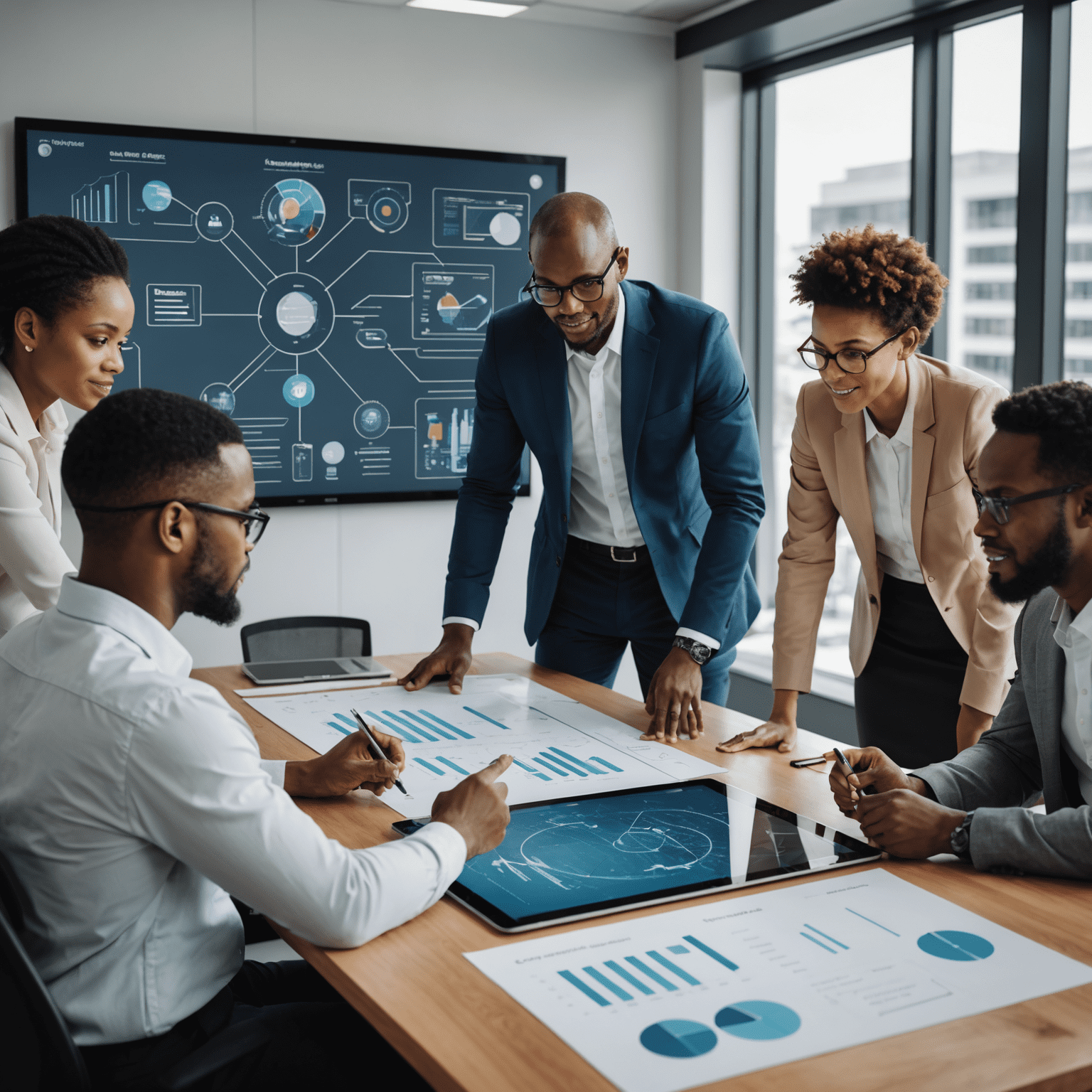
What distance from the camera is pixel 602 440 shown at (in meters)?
2.70

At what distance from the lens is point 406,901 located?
141 centimetres

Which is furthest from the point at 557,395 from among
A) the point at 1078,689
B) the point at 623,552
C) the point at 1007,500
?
the point at 1078,689

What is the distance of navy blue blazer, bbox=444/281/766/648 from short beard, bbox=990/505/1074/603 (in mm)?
825

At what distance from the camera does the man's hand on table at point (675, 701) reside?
2207 mm

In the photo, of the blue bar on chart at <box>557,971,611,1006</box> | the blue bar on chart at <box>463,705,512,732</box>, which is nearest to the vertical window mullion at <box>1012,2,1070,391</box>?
the blue bar on chart at <box>463,705,512,732</box>

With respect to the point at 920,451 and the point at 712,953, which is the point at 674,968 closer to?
the point at 712,953

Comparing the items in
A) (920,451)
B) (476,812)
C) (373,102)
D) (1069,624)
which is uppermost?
(373,102)

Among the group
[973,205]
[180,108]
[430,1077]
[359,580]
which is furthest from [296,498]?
[430,1077]

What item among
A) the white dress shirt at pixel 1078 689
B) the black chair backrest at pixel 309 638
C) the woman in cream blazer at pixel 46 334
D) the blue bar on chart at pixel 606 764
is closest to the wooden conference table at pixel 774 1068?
the white dress shirt at pixel 1078 689

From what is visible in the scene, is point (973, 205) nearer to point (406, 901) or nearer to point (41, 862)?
point (406, 901)

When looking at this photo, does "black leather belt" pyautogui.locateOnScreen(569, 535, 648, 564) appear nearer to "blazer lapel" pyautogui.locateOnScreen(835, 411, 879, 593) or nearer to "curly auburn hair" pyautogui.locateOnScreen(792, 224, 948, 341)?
"blazer lapel" pyautogui.locateOnScreen(835, 411, 879, 593)

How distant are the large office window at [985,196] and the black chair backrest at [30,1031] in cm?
→ 336

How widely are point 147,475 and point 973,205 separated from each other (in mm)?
3267

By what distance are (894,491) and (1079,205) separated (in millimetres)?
1651
